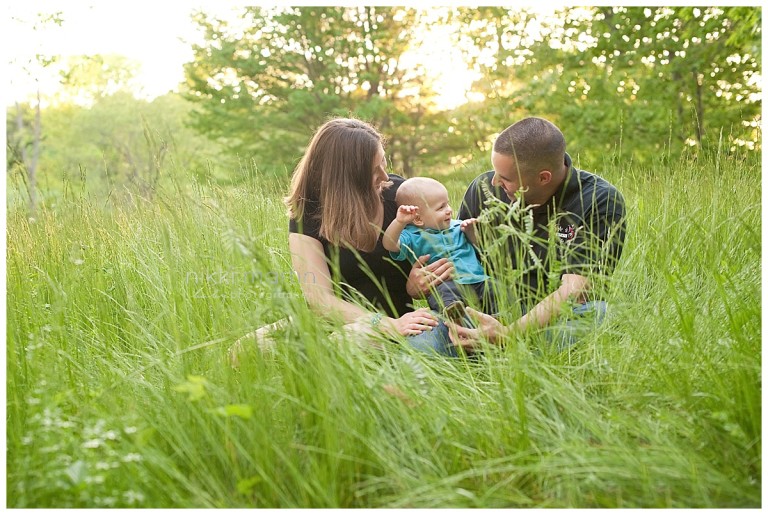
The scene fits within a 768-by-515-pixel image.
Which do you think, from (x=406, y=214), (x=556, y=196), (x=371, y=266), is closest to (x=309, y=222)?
(x=371, y=266)

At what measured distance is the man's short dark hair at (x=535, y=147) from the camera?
292 cm

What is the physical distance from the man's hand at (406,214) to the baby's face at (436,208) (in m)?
0.12

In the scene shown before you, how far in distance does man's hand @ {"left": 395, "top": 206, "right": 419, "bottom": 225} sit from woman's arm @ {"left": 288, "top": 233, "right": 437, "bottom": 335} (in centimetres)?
37

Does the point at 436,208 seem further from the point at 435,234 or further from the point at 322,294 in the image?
the point at 322,294

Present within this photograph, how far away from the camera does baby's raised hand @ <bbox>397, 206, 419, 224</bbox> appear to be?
276 cm

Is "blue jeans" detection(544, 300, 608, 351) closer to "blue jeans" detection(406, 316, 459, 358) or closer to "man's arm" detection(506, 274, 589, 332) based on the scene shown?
"man's arm" detection(506, 274, 589, 332)

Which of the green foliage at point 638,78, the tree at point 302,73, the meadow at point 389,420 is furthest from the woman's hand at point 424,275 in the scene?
the tree at point 302,73

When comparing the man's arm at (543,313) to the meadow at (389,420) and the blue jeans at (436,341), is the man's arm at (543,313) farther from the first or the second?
the blue jeans at (436,341)

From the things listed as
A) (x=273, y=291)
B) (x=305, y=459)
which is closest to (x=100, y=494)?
(x=305, y=459)

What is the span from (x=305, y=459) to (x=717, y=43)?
26.6 ft

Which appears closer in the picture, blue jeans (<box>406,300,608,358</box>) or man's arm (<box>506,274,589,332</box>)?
man's arm (<box>506,274,589,332</box>)

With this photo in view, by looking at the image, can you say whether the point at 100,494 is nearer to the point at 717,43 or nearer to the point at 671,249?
the point at 671,249

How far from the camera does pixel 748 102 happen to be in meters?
8.05

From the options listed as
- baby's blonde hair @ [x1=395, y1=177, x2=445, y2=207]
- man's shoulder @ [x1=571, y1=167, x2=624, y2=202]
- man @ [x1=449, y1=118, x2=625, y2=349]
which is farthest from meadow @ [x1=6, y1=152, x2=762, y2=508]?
baby's blonde hair @ [x1=395, y1=177, x2=445, y2=207]
